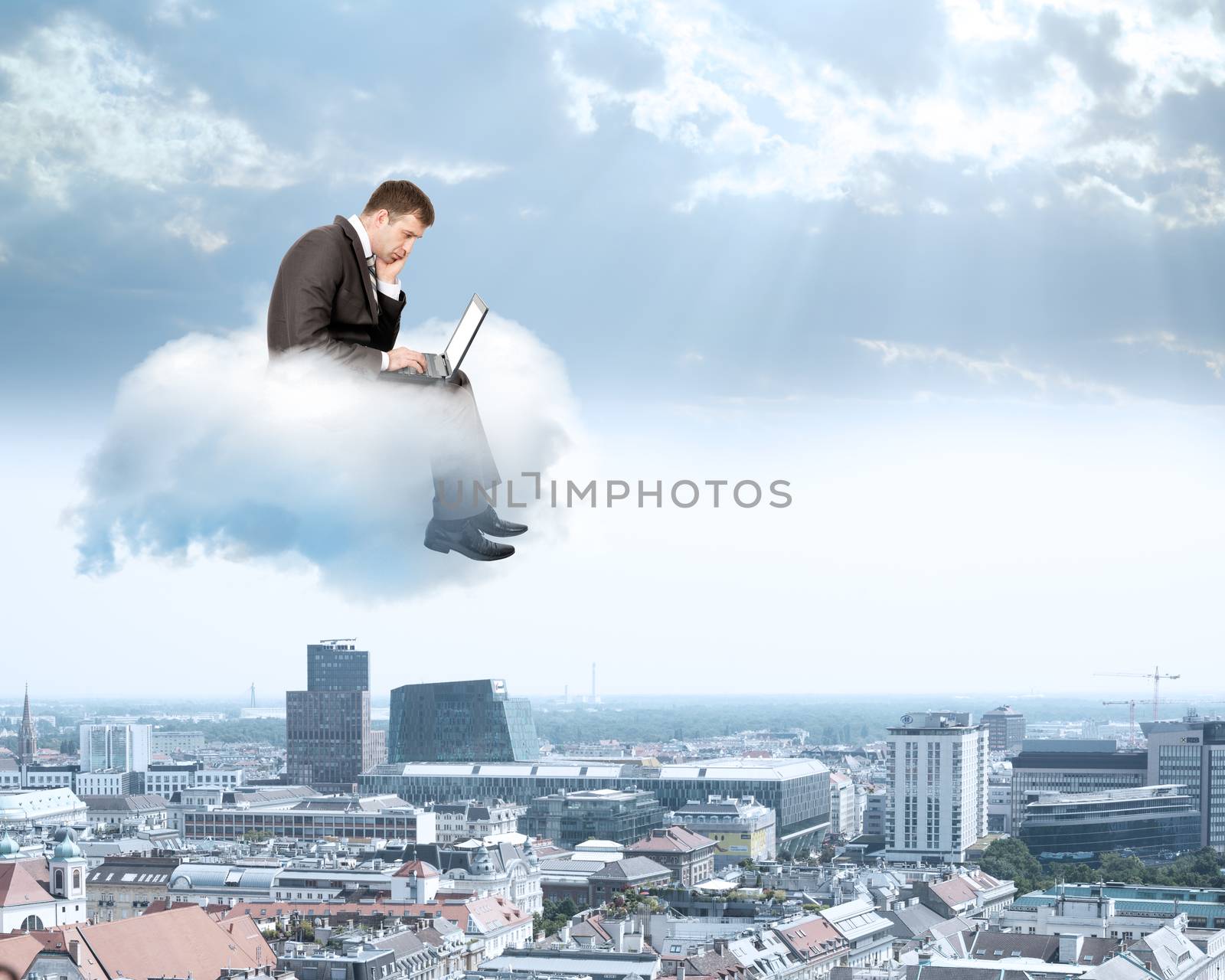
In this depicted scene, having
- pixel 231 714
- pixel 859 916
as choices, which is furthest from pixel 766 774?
pixel 231 714

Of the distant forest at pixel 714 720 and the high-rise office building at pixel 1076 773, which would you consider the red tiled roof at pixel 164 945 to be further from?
the distant forest at pixel 714 720

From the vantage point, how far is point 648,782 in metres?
60.9

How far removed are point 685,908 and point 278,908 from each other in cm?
817

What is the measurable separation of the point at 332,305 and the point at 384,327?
0.09 metres

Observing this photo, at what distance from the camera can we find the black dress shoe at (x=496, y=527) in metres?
2.33

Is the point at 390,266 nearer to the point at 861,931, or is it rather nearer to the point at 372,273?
the point at 372,273

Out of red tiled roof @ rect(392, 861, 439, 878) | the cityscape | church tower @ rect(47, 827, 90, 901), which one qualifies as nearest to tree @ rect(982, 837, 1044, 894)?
the cityscape

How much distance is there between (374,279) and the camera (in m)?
2.36

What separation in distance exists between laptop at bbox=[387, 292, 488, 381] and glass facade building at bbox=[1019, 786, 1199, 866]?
49412 mm

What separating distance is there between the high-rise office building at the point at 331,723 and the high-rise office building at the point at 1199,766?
94.5 feet

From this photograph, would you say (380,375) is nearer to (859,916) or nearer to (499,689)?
(859,916)

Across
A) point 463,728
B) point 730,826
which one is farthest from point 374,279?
point 463,728

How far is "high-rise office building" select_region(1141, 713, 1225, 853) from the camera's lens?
190 ft

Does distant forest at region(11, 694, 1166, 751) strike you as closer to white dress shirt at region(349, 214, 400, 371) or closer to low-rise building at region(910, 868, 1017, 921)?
low-rise building at region(910, 868, 1017, 921)
